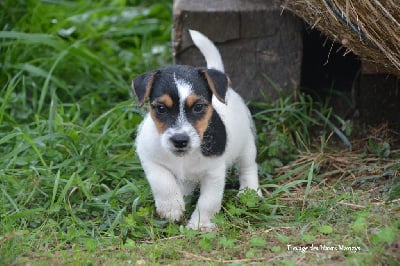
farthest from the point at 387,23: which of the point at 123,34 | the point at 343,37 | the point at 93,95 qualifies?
the point at 123,34

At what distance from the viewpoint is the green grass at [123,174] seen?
458 centimetres

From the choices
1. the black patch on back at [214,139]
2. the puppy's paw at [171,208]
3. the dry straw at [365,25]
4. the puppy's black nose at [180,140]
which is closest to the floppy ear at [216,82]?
the black patch on back at [214,139]

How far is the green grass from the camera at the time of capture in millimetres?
4578

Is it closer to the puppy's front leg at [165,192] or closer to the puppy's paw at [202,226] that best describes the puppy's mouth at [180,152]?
the puppy's front leg at [165,192]

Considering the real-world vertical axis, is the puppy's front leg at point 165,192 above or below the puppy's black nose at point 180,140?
below

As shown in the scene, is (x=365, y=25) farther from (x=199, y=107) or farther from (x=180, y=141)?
(x=180, y=141)

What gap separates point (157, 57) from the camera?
25.1 ft

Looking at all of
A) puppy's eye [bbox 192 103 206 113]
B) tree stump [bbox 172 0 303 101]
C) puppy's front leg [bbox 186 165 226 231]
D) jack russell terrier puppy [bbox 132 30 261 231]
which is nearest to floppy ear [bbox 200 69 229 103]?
jack russell terrier puppy [bbox 132 30 261 231]

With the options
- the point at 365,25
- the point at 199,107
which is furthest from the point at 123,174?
the point at 365,25

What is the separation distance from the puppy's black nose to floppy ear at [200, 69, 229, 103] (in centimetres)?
36

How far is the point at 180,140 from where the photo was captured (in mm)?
4629

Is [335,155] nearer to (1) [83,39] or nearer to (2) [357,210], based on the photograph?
(2) [357,210]

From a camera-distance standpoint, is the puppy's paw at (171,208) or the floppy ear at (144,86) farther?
the puppy's paw at (171,208)

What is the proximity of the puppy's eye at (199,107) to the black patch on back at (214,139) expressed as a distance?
191 millimetres
